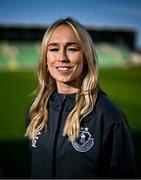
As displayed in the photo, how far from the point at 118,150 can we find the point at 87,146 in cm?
8

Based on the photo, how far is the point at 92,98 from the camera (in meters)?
1.06

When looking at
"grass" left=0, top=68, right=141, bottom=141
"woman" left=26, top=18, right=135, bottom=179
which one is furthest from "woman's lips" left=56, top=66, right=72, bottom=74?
"grass" left=0, top=68, right=141, bottom=141

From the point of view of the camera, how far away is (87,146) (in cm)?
105

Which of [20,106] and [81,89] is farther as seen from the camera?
[20,106]

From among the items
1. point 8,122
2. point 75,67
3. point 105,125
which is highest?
point 75,67

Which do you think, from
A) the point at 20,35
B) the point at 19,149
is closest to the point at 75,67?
the point at 19,149

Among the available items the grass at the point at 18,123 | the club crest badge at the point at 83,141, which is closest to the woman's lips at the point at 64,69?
the club crest badge at the point at 83,141

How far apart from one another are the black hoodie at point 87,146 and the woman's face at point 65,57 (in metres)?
0.05

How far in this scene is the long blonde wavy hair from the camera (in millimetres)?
1054

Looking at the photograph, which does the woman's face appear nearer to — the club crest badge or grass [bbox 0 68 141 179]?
the club crest badge

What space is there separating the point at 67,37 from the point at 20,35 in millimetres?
14701

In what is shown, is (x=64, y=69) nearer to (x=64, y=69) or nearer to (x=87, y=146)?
(x=64, y=69)

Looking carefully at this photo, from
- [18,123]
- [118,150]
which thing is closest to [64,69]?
[118,150]

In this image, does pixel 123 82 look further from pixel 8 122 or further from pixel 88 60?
pixel 88 60
